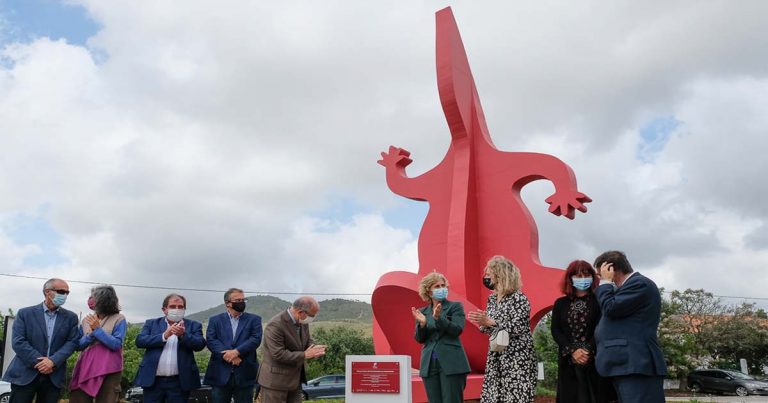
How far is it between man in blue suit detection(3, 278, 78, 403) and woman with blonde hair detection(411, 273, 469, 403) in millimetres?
2903

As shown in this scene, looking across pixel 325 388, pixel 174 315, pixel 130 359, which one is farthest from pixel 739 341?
pixel 174 315

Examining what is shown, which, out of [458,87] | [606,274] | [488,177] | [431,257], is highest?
[458,87]

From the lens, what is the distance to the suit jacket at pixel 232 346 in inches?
204

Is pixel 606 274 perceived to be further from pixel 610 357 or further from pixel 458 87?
pixel 458 87

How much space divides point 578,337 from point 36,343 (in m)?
4.29

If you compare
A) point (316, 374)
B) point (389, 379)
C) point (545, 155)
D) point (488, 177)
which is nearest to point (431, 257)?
point (488, 177)

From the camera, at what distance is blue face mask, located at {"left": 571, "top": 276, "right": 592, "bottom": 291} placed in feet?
14.2

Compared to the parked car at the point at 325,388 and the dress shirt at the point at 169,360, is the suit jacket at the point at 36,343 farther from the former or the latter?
the parked car at the point at 325,388

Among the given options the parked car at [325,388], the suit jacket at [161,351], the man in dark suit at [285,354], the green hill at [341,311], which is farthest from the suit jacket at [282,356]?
the green hill at [341,311]

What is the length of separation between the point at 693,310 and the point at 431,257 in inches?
863

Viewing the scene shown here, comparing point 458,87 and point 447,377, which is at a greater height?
point 458,87

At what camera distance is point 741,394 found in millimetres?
19359

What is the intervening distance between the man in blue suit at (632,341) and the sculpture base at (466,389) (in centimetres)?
342

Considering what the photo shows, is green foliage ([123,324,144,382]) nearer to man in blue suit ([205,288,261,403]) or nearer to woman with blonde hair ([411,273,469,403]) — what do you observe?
man in blue suit ([205,288,261,403])
